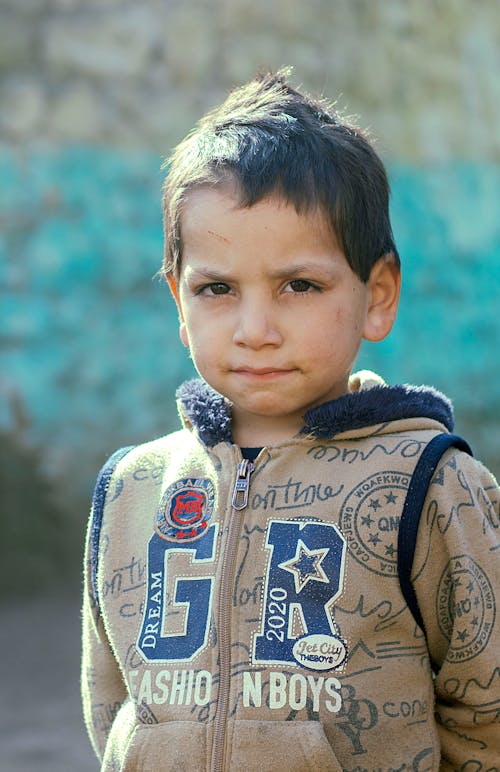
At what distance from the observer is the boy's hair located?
1.94 m

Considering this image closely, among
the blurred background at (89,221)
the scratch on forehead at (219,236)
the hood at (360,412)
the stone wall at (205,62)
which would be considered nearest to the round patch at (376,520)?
the hood at (360,412)

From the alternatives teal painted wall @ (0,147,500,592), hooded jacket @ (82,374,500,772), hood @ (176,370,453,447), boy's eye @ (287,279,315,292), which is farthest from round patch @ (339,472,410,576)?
teal painted wall @ (0,147,500,592)

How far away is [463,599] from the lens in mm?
1870

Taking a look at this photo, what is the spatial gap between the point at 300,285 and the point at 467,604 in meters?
0.56

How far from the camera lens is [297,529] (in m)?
1.93

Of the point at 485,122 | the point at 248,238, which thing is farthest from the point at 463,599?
Answer: the point at 485,122

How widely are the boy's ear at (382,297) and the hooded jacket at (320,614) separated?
12 cm

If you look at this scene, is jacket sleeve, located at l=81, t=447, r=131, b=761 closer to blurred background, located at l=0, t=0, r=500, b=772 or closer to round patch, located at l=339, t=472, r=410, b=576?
round patch, located at l=339, t=472, r=410, b=576

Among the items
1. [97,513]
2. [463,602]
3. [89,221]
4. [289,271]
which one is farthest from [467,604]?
[89,221]

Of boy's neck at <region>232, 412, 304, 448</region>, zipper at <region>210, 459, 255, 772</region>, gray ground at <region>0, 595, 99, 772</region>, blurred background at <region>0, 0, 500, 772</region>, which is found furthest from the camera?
blurred background at <region>0, 0, 500, 772</region>

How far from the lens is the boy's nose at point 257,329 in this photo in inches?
75.5

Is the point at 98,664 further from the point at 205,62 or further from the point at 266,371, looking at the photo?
the point at 205,62

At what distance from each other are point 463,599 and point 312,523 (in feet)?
0.85

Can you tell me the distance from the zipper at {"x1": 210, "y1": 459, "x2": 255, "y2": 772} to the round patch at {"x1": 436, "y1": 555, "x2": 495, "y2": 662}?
33 centimetres
